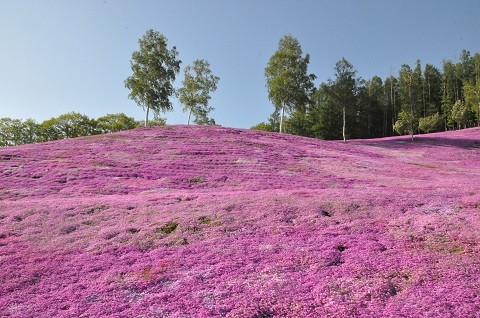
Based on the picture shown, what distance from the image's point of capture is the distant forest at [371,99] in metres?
63.5

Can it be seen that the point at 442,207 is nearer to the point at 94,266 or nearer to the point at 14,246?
the point at 94,266

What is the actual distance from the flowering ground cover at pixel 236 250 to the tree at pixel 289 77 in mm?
41282

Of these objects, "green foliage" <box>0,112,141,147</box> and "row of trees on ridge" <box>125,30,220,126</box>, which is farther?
"green foliage" <box>0,112,141,147</box>

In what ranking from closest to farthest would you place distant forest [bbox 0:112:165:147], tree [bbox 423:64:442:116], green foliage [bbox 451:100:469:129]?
green foliage [bbox 451:100:469:129], distant forest [bbox 0:112:165:147], tree [bbox 423:64:442:116]

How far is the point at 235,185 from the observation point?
76.8 ft

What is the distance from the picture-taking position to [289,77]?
207 feet

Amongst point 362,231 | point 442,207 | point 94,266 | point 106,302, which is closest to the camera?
point 106,302

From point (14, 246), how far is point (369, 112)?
10303 cm

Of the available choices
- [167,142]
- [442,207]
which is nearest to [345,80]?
[167,142]

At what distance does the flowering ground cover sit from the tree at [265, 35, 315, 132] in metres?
41.3

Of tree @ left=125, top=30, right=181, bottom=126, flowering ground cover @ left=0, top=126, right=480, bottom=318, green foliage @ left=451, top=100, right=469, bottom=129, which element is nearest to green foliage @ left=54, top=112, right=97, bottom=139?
tree @ left=125, top=30, right=181, bottom=126

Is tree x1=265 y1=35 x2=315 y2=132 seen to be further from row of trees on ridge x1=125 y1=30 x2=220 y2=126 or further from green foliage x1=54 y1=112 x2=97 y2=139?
green foliage x1=54 y1=112 x2=97 y2=139

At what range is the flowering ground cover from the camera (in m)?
8.71

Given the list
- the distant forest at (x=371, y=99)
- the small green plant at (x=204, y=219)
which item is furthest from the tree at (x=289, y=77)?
the small green plant at (x=204, y=219)
